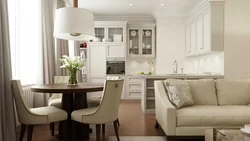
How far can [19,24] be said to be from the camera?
373 cm

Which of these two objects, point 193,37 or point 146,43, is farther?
point 146,43

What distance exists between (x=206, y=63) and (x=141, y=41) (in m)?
2.46

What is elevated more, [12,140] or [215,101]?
[215,101]

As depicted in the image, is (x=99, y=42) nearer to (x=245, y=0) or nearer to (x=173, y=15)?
(x=173, y=15)

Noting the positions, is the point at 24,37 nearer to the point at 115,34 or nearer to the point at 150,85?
the point at 150,85

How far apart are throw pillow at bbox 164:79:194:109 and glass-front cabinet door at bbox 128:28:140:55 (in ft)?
13.0

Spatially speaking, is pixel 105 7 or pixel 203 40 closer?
pixel 203 40

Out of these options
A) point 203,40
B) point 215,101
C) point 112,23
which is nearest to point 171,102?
point 215,101

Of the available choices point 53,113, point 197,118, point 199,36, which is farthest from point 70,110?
point 199,36

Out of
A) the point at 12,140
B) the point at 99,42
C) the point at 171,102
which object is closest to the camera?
the point at 12,140

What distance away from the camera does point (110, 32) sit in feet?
23.6

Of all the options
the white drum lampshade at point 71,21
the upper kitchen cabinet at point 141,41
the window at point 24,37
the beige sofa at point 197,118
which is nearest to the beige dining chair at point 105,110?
the beige sofa at point 197,118

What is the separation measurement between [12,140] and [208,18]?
4.51 meters

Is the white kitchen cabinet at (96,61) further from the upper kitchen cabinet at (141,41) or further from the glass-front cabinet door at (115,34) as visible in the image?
the upper kitchen cabinet at (141,41)
